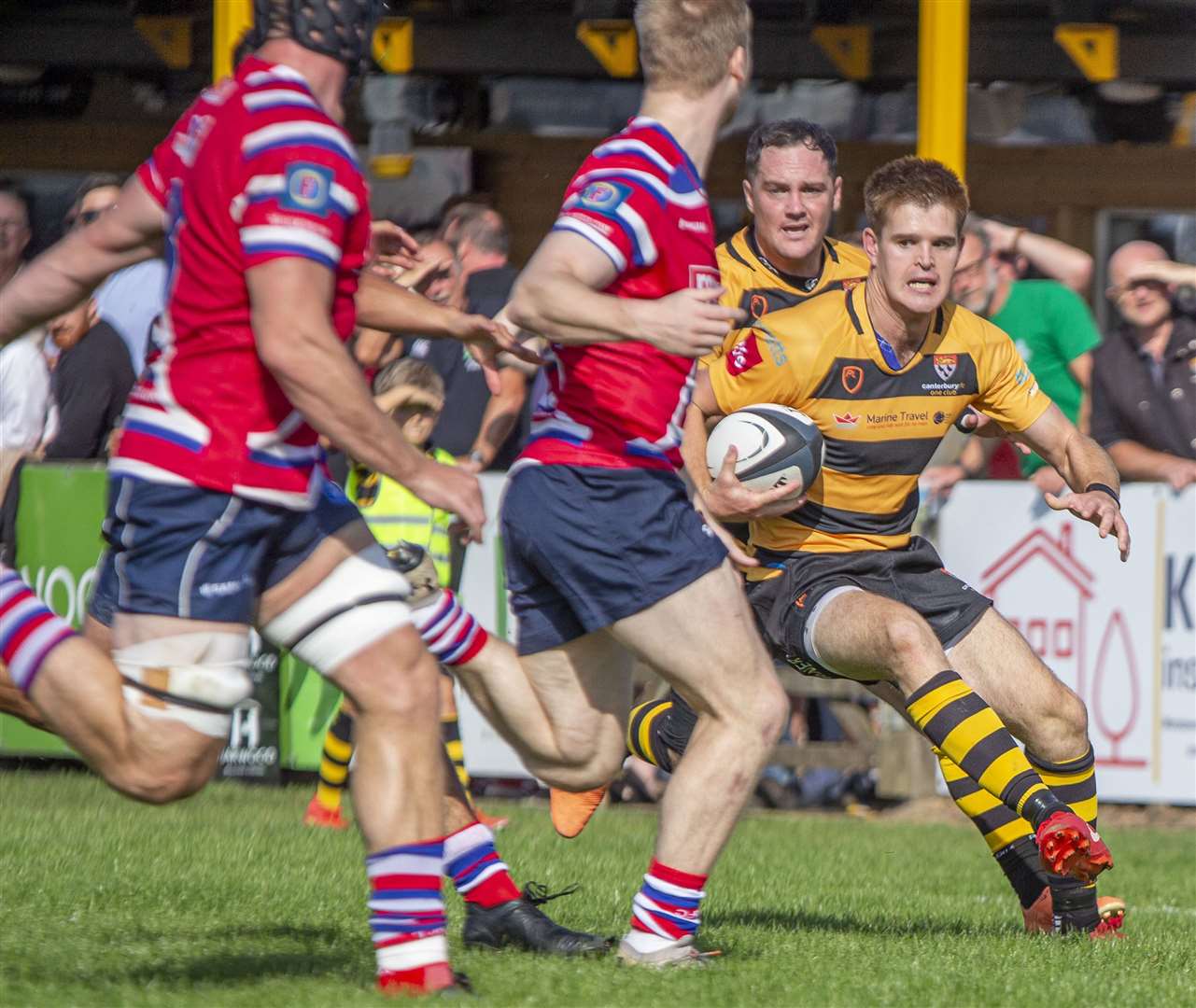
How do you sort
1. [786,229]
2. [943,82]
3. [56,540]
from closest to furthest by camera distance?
Answer: [786,229]
[56,540]
[943,82]

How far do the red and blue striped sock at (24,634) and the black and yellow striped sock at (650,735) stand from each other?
2.57 meters

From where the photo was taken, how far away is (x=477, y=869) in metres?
5.66

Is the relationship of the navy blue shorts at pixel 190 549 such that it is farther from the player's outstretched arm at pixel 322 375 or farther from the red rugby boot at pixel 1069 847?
the red rugby boot at pixel 1069 847

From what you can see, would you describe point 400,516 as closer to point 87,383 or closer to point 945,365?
point 87,383

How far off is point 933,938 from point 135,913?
92.5 inches

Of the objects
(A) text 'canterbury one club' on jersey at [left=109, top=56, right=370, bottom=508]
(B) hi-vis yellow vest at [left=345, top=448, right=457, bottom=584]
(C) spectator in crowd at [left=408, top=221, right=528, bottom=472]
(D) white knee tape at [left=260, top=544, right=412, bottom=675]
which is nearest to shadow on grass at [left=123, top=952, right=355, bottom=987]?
(D) white knee tape at [left=260, top=544, right=412, bottom=675]

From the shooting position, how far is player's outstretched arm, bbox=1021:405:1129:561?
6309 millimetres

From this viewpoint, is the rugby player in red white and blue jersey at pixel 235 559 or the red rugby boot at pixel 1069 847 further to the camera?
the red rugby boot at pixel 1069 847

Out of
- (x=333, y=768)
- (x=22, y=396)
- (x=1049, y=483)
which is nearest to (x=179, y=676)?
(x=333, y=768)

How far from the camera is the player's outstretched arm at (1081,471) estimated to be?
631cm

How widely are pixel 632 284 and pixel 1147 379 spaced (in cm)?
563

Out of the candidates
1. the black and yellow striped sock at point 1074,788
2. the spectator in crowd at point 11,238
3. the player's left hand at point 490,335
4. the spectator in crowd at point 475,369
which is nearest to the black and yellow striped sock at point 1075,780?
the black and yellow striped sock at point 1074,788

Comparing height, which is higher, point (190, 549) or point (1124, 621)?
point (190, 549)

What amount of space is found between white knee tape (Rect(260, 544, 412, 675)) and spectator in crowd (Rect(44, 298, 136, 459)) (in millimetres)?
6352
